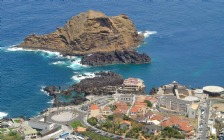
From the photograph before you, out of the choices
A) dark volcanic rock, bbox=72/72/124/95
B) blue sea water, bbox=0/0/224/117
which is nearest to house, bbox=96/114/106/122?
blue sea water, bbox=0/0/224/117

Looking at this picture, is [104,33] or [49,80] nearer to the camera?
[49,80]

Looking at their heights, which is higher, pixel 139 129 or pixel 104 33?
pixel 104 33

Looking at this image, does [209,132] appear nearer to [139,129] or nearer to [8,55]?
[139,129]

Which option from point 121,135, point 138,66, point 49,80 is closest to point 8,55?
point 49,80

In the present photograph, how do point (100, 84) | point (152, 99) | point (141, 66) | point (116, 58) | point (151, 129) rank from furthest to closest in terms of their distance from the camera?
point (116, 58)
point (141, 66)
point (100, 84)
point (152, 99)
point (151, 129)

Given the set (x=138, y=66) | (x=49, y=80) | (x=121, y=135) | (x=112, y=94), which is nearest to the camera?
(x=121, y=135)

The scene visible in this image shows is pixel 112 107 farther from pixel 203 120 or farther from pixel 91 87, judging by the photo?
pixel 203 120

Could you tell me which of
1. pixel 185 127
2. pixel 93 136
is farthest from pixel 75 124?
pixel 185 127

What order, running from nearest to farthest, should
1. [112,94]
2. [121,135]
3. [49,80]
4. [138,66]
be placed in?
[121,135], [112,94], [49,80], [138,66]

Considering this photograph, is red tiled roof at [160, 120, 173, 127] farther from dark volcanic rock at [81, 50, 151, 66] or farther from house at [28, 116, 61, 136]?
dark volcanic rock at [81, 50, 151, 66]
